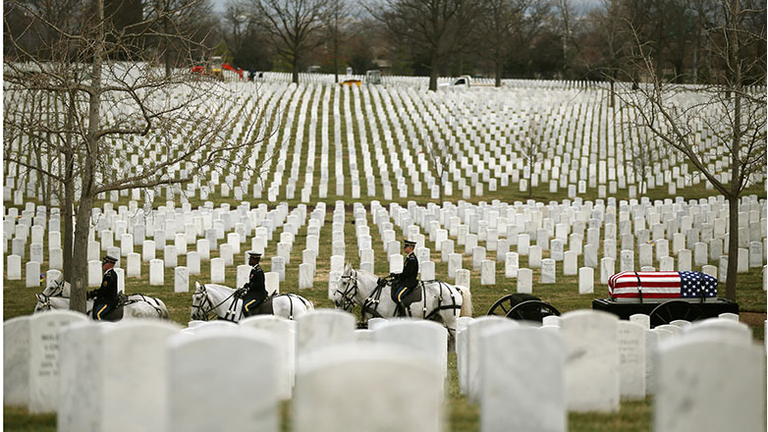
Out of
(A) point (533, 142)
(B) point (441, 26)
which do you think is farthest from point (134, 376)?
(B) point (441, 26)

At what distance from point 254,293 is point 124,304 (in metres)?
1.86

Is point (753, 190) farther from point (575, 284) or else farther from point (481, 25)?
point (481, 25)

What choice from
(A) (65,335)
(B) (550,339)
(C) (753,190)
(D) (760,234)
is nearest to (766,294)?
(D) (760,234)

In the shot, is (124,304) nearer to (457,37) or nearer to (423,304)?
(423,304)

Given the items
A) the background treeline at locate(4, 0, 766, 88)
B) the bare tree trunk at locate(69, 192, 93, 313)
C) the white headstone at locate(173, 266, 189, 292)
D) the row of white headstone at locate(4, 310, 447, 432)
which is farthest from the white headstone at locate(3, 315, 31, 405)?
the background treeline at locate(4, 0, 766, 88)

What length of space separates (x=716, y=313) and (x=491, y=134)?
30.1 meters

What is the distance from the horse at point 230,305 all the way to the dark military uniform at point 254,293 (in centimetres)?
9

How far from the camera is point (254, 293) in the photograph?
11.6m

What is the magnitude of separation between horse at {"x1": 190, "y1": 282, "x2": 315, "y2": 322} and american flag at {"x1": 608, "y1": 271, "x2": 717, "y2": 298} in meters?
4.54

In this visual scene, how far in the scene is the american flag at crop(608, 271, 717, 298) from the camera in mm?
11992

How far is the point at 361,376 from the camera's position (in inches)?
153

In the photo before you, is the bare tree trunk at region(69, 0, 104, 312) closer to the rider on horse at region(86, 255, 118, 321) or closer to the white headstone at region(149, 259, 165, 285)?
the rider on horse at region(86, 255, 118, 321)

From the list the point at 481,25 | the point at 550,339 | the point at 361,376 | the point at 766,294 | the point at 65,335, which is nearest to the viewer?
the point at 361,376

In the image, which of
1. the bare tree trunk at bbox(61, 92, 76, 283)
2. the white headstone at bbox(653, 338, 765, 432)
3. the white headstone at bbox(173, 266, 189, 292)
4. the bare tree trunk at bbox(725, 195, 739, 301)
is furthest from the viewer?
the white headstone at bbox(173, 266, 189, 292)
